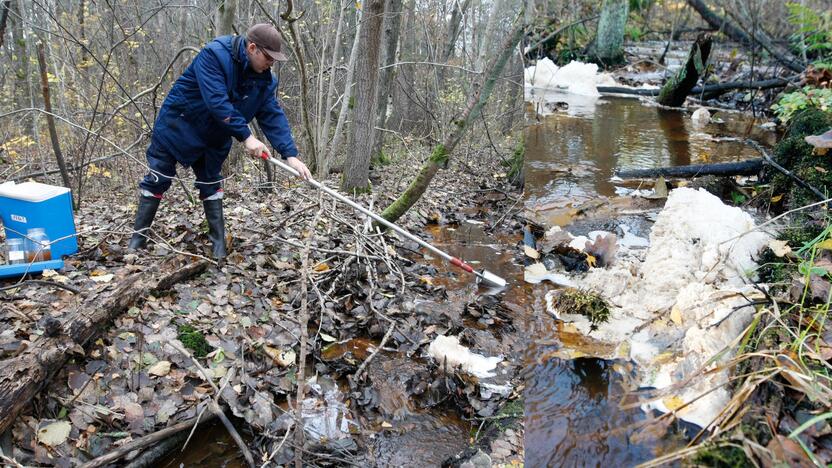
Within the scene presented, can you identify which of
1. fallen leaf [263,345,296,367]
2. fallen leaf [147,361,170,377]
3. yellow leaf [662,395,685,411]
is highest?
yellow leaf [662,395,685,411]

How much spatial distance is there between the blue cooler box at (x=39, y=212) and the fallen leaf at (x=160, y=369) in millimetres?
1298

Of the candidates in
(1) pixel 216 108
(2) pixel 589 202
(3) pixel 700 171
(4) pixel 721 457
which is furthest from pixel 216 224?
(3) pixel 700 171

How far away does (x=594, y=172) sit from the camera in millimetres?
6809

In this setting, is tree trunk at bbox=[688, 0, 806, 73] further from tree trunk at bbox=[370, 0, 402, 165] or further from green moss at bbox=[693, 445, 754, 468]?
green moss at bbox=[693, 445, 754, 468]

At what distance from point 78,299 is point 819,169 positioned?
5873 mm

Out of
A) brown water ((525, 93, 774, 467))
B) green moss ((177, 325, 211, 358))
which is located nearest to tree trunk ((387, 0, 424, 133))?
brown water ((525, 93, 774, 467))

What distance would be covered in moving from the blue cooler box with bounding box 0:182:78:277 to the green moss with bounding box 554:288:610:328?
138 inches

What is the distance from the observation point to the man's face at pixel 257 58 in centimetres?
410

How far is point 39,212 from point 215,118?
1393 mm

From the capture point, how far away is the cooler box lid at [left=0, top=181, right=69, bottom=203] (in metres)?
3.79

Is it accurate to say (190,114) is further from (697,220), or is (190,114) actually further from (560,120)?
(560,120)

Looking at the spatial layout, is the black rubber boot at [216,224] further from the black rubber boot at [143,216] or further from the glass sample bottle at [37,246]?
the glass sample bottle at [37,246]

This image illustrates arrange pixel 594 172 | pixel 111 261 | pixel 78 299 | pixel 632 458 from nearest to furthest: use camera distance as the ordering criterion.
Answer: pixel 632 458, pixel 78 299, pixel 111 261, pixel 594 172

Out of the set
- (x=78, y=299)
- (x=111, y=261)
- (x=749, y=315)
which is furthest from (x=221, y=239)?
(x=749, y=315)
